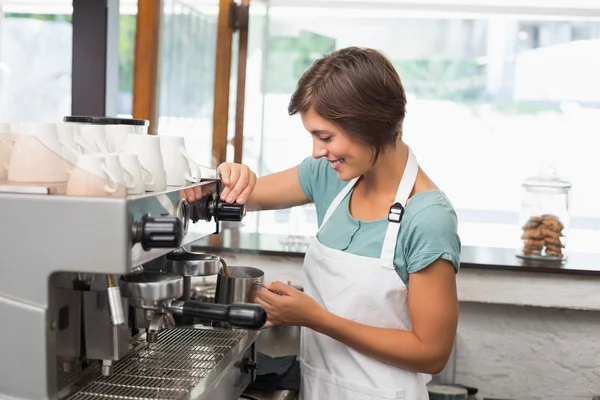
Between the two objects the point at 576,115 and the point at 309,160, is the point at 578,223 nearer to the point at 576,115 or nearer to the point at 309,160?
the point at 576,115

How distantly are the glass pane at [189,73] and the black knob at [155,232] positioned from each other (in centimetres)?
196

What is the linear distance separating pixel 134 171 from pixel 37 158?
0.13 metres

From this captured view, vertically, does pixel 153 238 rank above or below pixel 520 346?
above

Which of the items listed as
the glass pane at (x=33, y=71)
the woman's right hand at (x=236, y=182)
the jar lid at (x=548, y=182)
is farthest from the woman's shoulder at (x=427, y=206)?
the glass pane at (x=33, y=71)

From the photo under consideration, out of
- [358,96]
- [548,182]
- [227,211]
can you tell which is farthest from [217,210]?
[548,182]

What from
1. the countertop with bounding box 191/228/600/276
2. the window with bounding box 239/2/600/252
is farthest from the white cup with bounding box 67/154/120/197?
the window with bounding box 239/2/600/252

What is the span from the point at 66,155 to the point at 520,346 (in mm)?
1815

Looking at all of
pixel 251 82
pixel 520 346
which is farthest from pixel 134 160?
pixel 251 82

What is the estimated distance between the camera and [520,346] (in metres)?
2.39

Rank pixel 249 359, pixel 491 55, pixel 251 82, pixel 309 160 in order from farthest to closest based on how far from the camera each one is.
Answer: pixel 491 55, pixel 251 82, pixel 309 160, pixel 249 359

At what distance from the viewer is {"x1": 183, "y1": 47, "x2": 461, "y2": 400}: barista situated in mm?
1392

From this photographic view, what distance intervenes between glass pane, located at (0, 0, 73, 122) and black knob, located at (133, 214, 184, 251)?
3.66 metres

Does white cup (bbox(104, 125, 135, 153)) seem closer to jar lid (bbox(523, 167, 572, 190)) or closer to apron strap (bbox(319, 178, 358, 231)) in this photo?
apron strap (bbox(319, 178, 358, 231))

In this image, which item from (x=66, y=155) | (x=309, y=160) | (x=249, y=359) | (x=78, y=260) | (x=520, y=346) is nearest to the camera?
(x=78, y=260)
